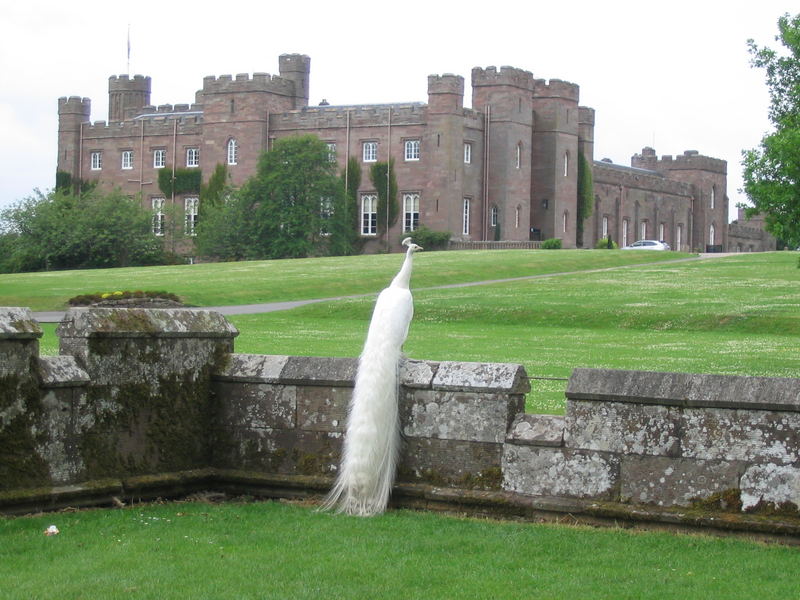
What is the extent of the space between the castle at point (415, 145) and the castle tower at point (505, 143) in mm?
69

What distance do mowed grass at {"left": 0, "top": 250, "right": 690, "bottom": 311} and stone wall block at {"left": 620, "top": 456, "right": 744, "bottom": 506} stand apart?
32615 millimetres

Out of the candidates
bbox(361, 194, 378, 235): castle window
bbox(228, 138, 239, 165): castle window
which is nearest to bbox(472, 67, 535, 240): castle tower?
bbox(361, 194, 378, 235): castle window

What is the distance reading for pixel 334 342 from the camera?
24.5m

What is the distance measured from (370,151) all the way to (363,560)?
7955cm

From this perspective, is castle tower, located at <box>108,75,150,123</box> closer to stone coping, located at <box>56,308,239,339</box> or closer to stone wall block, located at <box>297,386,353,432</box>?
stone coping, located at <box>56,308,239,339</box>

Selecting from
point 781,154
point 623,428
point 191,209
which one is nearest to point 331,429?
point 623,428

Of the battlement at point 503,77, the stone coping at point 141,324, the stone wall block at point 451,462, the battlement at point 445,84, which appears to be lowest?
the stone wall block at point 451,462

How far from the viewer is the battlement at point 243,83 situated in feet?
291

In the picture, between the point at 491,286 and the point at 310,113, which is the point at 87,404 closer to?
the point at 491,286

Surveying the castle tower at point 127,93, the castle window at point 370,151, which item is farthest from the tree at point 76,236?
the castle tower at point 127,93

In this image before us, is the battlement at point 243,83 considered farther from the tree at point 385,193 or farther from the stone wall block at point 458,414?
the stone wall block at point 458,414

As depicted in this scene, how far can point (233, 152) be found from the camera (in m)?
89.8

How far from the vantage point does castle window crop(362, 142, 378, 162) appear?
85.9m

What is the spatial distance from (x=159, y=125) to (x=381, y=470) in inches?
3450
